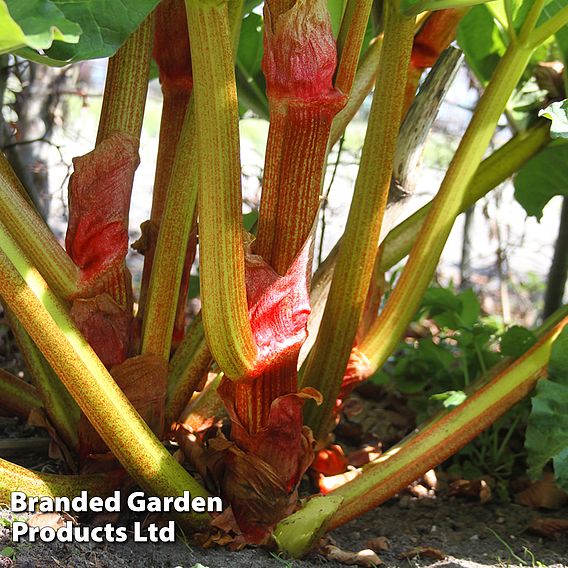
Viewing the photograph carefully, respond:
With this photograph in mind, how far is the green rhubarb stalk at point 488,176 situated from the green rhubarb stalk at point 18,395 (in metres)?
0.70

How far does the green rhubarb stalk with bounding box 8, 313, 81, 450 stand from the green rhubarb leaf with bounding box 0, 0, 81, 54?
609mm

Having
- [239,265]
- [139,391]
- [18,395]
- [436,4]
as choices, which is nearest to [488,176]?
[436,4]

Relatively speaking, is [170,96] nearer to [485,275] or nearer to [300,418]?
[300,418]

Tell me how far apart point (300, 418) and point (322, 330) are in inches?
7.9

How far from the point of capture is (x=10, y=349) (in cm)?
207

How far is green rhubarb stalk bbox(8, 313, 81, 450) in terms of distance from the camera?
58.2 inches

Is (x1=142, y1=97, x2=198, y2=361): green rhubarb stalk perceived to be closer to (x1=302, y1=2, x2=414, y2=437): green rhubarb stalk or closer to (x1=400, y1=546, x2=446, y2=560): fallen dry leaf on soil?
(x1=302, y1=2, x2=414, y2=437): green rhubarb stalk

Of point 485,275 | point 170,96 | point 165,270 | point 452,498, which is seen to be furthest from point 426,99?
point 485,275

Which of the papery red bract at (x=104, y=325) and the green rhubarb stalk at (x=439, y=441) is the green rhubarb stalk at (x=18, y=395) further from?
the green rhubarb stalk at (x=439, y=441)

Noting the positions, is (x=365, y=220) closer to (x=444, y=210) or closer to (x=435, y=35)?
(x=444, y=210)

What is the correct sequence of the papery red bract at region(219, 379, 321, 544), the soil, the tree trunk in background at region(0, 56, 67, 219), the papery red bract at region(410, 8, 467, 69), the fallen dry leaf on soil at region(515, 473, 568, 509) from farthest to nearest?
the tree trunk in background at region(0, 56, 67, 219) < the fallen dry leaf on soil at region(515, 473, 568, 509) < the papery red bract at region(410, 8, 467, 69) < the papery red bract at region(219, 379, 321, 544) < the soil

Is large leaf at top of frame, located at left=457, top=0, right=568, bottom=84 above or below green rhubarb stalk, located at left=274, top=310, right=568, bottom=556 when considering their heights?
above

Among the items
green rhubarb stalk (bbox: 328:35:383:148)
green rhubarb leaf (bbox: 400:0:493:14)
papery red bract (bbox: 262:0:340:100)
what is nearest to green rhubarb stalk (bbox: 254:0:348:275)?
papery red bract (bbox: 262:0:340:100)

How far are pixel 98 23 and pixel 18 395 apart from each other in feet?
2.56
